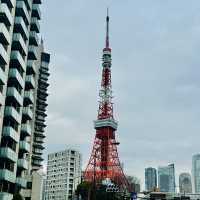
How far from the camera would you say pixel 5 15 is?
54469mm

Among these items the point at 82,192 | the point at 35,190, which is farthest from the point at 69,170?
the point at 35,190

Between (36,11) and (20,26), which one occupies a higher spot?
(36,11)

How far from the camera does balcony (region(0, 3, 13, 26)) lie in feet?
175

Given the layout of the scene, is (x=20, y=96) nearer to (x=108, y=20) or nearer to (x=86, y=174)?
(x=86, y=174)

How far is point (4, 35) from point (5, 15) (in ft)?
9.25

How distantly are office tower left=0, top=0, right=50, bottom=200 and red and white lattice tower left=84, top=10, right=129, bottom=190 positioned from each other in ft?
209

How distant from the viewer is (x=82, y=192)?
11056 cm

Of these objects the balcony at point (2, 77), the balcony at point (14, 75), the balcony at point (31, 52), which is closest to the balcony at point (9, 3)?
the balcony at point (14, 75)

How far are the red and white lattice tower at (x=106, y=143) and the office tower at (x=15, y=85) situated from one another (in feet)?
209

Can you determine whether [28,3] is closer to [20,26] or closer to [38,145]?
[20,26]

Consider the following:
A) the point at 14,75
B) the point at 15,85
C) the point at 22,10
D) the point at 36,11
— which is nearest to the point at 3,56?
the point at 14,75

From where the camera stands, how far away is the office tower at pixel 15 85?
54.5 meters

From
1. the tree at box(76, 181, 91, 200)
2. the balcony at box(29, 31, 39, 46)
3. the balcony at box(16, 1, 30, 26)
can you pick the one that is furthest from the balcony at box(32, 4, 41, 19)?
the tree at box(76, 181, 91, 200)

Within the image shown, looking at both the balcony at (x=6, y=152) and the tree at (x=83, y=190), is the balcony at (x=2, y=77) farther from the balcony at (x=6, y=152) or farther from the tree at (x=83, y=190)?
the tree at (x=83, y=190)
